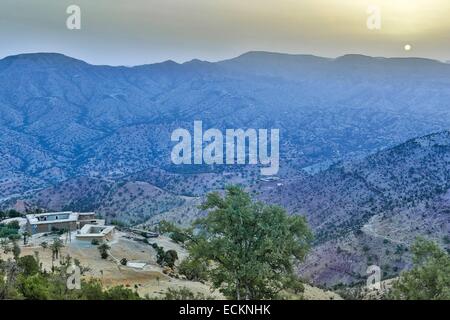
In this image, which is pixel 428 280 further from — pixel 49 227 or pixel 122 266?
pixel 49 227

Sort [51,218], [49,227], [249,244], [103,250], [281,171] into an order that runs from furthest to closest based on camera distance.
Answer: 1. [281,171]
2. [51,218]
3. [49,227]
4. [103,250]
5. [249,244]

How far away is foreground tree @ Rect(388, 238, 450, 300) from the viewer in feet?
56.6

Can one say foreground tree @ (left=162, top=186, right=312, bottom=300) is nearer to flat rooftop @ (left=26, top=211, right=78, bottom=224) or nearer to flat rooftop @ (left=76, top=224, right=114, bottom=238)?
flat rooftop @ (left=76, top=224, right=114, bottom=238)

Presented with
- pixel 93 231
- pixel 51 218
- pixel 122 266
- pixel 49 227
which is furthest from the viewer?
pixel 51 218

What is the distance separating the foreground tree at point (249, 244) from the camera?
18.2m

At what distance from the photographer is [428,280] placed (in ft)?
58.4

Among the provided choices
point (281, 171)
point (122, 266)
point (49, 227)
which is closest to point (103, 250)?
point (122, 266)

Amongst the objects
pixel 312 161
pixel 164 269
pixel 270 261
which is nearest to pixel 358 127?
pixel 312 161

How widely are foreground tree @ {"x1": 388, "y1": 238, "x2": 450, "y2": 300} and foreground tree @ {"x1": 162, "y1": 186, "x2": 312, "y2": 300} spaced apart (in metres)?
3.33

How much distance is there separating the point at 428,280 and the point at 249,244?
→ 565 cm
